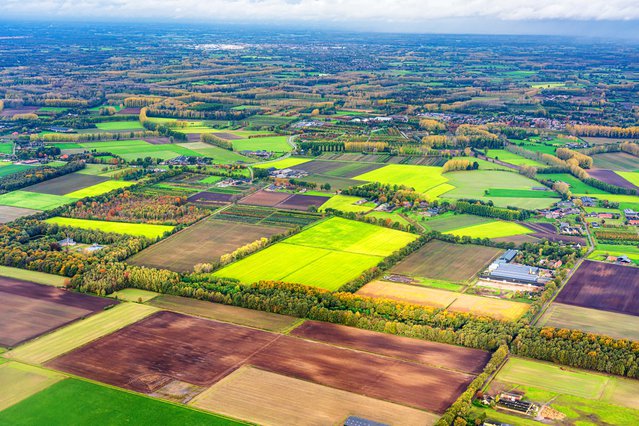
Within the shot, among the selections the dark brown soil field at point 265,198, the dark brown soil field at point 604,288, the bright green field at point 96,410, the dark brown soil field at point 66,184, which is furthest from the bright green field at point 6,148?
the dark brown soil field at point 604,288

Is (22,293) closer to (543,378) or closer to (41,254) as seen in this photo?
(41,254)

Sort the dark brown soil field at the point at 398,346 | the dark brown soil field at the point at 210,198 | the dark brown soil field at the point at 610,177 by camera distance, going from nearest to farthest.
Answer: the dark brown soil field at the point at 398,346, the dark brown soil field at the point at 210,198, the dark brown soil field at the point at 610,177

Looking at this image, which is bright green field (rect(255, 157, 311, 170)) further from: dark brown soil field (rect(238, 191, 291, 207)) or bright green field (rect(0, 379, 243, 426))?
bright green field (rect(0, 379, 243, 426))

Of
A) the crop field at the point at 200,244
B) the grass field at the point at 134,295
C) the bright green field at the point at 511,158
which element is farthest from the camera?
the bright green field at the point at 511,158

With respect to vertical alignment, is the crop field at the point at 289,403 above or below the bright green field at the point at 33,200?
below

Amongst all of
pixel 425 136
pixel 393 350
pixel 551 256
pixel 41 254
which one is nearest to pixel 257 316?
pixel 393 350

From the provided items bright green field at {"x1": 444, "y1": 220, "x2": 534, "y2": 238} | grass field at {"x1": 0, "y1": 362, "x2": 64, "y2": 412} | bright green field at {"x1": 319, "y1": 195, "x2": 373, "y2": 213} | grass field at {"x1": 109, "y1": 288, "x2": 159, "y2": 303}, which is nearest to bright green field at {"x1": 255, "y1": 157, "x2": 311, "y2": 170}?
bright green field at {"x1": 319, "y1": 195, "x2": 373, "y2": 213}

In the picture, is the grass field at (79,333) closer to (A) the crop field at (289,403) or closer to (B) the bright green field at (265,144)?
(A) the crop field at (289,403)
